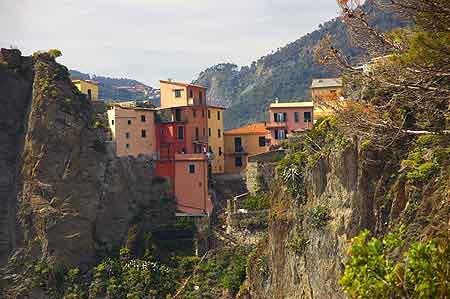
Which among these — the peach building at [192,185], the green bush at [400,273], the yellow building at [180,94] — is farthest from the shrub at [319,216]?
the yellow building at [180,94]

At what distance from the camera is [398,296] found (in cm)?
1455

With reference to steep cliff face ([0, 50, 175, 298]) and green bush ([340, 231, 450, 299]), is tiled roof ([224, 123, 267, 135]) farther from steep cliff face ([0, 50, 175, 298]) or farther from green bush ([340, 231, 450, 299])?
green bush ([340, 231, 450, 299])

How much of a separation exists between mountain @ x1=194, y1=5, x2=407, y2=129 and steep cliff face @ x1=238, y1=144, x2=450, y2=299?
8447 cm

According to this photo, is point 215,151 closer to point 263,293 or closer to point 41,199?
point 41,199

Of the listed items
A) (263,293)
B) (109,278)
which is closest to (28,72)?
(109,278)

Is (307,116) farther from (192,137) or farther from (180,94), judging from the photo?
(180,94)

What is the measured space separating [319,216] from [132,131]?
2138 cm

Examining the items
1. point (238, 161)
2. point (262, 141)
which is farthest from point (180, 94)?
point (262, 141)

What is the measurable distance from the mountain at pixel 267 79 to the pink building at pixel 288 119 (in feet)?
221

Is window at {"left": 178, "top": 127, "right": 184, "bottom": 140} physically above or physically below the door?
above

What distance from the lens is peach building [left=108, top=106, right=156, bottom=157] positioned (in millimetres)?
50906

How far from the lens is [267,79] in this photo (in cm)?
15838

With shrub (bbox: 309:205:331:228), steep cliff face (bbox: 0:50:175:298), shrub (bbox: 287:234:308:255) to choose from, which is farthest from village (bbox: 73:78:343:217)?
shrub (bbox: 309:205:331:228)

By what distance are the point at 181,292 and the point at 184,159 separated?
986cm
